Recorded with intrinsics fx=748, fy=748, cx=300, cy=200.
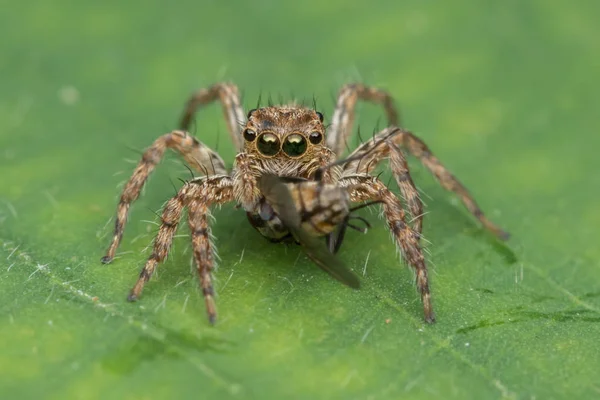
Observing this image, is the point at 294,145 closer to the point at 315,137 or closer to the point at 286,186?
the point at 315,137

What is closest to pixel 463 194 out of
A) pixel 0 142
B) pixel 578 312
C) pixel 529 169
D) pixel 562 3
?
pixel 529 169

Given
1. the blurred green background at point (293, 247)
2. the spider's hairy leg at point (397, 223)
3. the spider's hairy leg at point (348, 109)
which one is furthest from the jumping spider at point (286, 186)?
the spider's hairy leg at point (348, 109)

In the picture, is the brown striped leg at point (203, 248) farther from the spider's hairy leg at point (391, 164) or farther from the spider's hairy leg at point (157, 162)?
the spider's hairy leg at point (391, 164)

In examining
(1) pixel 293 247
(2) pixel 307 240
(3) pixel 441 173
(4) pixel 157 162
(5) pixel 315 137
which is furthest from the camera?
(3) pixel 441 173

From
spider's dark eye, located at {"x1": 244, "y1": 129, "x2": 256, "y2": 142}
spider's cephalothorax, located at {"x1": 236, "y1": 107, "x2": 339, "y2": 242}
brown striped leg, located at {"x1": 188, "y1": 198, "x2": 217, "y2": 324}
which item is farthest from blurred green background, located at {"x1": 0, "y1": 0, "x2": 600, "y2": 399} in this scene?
spider's dark eye, located at {"x1": 244, "y1": 129, "x2": 256, "y2": 142}

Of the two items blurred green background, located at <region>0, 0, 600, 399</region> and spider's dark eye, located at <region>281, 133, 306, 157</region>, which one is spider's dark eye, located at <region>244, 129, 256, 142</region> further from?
blurred green background, located at <region>0, 0, 600, 399</region>

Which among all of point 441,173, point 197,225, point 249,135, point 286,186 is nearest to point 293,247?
point 286,186
